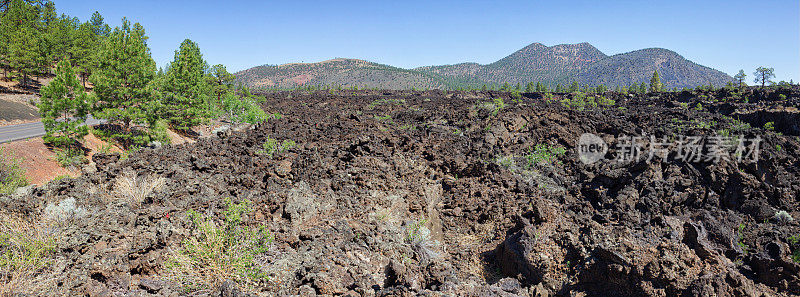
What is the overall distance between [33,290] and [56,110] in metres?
14.2

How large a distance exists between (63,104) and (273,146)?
9.13 meters

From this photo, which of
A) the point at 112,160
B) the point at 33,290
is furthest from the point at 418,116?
the point at 33,290

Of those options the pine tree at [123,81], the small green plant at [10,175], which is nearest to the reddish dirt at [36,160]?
the small green plant at [10,175]

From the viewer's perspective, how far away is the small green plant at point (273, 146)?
39.1 feet

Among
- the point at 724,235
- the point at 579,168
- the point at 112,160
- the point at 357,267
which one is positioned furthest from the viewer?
the point at 579,168

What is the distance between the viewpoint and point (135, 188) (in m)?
7.57

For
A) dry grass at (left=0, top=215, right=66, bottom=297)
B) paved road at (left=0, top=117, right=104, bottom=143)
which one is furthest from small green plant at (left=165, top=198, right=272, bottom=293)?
paved road at (left=0, top=117, right=104, bottom=143)

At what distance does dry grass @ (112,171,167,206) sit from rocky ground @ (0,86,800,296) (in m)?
0.05

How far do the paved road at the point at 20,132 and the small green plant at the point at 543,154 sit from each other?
2069cm

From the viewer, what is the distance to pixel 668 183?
379 inches

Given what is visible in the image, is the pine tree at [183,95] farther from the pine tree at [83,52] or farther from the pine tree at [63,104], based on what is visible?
the pine tree at [83,52]

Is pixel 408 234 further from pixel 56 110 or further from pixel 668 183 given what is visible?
pixel 56 110

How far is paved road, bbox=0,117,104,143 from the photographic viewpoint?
16.0 meters

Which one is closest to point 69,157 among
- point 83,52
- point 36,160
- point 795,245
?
point 36,160
